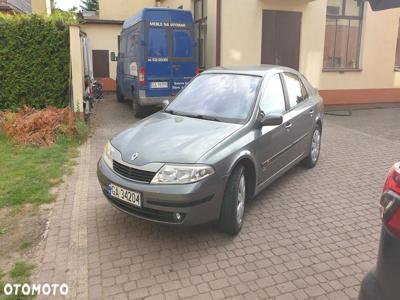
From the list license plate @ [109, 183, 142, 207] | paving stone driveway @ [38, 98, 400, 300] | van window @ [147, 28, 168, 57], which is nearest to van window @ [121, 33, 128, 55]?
van window @ [147, 28, 168, 57]

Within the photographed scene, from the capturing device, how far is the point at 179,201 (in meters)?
3.36

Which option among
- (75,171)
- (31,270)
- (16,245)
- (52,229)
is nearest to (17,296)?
(31,270)

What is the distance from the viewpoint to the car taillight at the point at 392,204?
1.71m

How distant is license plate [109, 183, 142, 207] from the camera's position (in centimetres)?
352

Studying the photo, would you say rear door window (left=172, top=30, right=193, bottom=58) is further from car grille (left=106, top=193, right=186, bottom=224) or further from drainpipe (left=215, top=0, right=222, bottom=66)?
car grille (left=106, top=193, right=186, bottom=224)

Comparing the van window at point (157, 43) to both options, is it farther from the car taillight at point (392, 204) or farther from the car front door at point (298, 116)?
the car taillight at point (392, 204)

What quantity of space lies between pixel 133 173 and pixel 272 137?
1.81 meters

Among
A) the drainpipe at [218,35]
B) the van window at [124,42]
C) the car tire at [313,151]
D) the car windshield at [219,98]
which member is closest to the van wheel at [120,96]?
the van window at [124,42]

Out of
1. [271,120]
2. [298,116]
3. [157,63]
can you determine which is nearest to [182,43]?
[157,63]

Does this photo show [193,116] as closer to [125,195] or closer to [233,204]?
[233,204]

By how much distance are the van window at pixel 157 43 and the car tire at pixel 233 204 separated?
6.93m

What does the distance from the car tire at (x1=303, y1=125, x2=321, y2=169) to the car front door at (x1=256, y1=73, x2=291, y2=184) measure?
1129mm

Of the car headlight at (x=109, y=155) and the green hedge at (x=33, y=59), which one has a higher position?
the green hedge at (x=33, y=59)

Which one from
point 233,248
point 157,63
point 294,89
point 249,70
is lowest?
point 233,248
